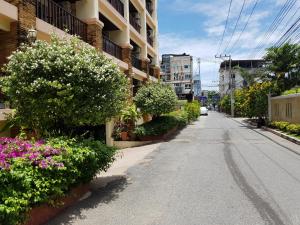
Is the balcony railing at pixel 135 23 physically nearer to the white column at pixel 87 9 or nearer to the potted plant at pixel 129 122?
the white column at pixel 87 9

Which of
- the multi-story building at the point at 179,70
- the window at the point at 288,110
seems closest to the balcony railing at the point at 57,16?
the window at the point at 288,110

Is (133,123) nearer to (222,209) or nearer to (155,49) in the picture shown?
(222,209)

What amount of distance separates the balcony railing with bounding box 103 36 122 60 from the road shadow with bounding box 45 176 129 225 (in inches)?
490

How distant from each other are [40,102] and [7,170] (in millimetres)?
3295

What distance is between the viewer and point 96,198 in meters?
8.19

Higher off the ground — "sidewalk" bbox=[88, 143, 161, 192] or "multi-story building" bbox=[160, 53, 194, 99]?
"multi-story building" bbox=[160, 53, 194, 99]

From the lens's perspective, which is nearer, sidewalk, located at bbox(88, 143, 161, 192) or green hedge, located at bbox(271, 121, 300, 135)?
sidewalk, located at bbox(88, 143, 161, 192)

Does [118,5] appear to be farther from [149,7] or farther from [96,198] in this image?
[96,198]

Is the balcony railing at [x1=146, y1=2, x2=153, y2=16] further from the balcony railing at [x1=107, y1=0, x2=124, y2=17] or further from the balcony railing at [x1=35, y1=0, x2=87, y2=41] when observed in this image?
the balcony railing at [x1=35, y1=0, x2=87, y2=41]

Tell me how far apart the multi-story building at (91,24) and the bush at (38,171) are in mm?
4354

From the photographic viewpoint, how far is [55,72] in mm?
8766

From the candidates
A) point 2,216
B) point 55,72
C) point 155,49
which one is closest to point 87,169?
point 55,72

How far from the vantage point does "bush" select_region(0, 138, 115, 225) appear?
5.26 meters

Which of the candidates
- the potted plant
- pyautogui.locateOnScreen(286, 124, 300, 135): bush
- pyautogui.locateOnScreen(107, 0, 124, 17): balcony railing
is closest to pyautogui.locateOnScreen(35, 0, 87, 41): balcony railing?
the potted plant
